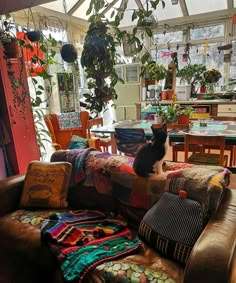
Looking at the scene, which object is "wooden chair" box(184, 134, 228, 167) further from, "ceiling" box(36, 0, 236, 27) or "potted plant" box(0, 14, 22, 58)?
"ceiling" box(36, 0, 236, 27)

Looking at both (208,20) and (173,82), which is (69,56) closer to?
(173,82)

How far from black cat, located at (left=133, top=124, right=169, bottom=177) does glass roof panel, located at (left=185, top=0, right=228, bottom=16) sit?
14.1ft

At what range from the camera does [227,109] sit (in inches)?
178

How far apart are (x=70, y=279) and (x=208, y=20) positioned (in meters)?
5.53

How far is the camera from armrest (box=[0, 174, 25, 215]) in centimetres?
188

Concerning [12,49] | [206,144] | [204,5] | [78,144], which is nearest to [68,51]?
[12,49]

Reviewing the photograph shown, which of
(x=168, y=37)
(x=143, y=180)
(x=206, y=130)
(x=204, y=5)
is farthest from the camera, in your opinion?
(x=168, y=37)

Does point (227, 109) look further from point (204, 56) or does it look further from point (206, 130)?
point (206, 130)

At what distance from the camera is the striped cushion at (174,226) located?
1241mm

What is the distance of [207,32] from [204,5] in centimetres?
56

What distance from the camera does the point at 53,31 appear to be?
439 cm

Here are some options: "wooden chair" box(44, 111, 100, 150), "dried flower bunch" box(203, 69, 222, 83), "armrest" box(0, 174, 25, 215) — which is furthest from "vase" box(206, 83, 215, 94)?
"armrest" box(0, 174, 25, 215)

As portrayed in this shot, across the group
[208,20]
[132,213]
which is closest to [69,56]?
[132,213]

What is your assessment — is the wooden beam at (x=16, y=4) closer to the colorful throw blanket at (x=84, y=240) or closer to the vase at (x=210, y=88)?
the colorful throw blanket at (x=84, y=240)
